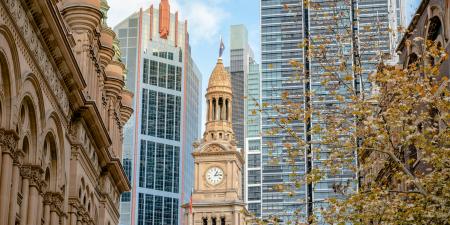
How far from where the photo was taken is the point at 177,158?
608 ft

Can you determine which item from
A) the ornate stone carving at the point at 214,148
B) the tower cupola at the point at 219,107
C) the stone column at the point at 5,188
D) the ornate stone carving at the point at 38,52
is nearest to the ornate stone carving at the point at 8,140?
the stone column at the point at 5,188

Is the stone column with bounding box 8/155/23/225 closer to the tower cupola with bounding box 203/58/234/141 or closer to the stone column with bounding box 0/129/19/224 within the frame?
the stone column with bounding box 0/129/19/224

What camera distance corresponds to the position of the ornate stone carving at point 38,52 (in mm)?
35281

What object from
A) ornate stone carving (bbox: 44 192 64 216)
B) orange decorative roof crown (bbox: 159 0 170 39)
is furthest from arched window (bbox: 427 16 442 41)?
orange decorative roof crown (bbox: 159 0 170 39)

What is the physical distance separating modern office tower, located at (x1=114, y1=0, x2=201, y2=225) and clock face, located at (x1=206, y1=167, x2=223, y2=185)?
46.0 metres

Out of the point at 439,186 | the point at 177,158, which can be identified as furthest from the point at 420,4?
the point at 177,158

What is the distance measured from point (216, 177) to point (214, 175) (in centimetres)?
38

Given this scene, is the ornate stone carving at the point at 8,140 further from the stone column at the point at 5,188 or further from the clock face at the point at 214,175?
the clock face at the point at 214,175

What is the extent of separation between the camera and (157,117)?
18750 centimetres

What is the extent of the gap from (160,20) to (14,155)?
16283 centimetres

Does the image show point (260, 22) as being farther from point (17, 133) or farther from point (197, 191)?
point (17, 133)

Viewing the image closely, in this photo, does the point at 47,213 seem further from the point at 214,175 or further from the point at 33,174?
the point at 214,175

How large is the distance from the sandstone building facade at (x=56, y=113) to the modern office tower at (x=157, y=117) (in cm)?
11541

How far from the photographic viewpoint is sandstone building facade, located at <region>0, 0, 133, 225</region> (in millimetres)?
34906
